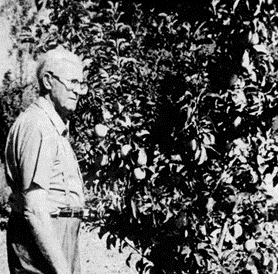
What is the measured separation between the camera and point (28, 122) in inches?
90.9

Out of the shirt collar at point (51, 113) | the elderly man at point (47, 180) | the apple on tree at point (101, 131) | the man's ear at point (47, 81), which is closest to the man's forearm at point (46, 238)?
the elderly man at point (47, 180)

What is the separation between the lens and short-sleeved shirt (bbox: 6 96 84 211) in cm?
225

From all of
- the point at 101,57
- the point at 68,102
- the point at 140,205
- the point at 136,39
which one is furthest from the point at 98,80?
the point at 68,102

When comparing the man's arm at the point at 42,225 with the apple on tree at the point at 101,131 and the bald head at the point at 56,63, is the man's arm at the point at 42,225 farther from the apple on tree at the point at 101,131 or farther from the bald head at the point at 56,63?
the apple on tree at the point at 101,131

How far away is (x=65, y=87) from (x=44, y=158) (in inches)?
11.7

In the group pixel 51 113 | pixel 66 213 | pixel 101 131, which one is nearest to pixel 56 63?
pixel 51 113

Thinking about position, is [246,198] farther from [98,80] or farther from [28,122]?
[28,122]

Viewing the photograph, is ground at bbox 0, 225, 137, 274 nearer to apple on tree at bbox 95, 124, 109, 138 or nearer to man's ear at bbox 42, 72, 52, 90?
apple on tree at bbox 95, 124, 109, 138

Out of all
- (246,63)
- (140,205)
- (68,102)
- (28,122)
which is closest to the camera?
(28,122)

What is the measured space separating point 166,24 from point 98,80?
0.55 metres

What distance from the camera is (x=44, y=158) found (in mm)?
2271

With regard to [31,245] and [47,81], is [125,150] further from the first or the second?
[31,245]

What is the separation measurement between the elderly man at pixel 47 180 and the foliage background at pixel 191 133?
4.08ft

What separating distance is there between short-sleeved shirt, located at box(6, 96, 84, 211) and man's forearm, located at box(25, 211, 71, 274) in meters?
0.11
